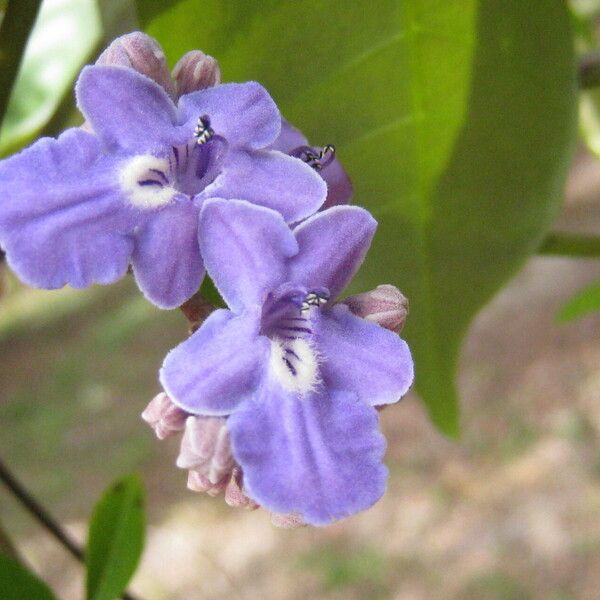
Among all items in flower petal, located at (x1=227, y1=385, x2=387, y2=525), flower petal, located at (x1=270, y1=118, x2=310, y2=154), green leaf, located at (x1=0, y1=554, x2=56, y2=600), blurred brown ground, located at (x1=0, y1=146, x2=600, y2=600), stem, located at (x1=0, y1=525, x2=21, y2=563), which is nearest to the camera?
flower petal, located at (x1=227, y1=385, x2=387, y2=525)

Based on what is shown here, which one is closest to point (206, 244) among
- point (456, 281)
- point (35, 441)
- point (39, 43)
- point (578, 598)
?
point (456, 281)

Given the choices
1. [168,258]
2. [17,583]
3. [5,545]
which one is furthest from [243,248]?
[5,545]

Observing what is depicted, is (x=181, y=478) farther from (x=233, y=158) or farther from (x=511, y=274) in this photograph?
(x=233, y=158)

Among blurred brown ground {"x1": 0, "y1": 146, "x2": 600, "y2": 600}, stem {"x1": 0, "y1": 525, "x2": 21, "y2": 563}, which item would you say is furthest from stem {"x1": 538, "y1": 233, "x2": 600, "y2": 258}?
blurred brown ground {"x1": 0, "y1": 146, "x2": 600, "y2": 600}

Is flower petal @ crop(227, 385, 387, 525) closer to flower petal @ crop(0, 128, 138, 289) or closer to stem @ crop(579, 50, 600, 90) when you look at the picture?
flower petal @ crop(0, 128, 138, 289)

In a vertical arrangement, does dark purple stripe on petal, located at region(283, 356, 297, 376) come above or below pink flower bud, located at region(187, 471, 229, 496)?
above
